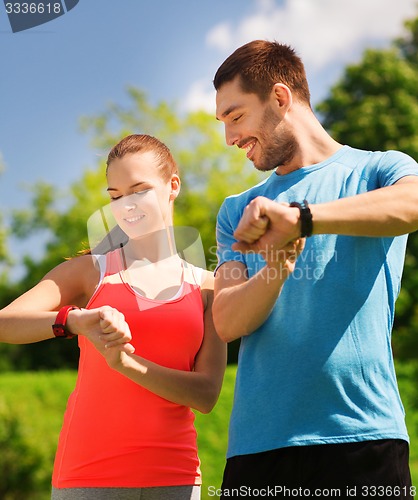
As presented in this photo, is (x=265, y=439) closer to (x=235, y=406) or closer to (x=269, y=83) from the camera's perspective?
(x=235, y=406)

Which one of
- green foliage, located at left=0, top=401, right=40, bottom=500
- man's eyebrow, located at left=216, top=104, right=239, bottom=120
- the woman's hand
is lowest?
green foliage, located at left=0, top=401, right=40, bottom=500

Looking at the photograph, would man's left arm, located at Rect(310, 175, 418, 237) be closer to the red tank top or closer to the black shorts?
the black shorts

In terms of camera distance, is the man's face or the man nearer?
the man

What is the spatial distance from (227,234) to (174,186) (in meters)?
0.46

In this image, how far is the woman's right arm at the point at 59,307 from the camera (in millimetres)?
2352

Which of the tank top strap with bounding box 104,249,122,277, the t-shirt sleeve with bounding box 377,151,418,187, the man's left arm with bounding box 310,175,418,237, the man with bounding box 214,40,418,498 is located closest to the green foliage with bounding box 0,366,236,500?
the tank top strap with bounding box 104,249,122,277

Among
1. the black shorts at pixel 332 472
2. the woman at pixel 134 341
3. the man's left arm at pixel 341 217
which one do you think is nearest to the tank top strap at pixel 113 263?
the woman at pixel 134 341

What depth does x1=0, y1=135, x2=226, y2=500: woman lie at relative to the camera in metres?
2.47

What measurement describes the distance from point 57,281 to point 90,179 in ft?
Answer: 68.2

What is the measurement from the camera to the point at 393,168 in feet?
7.60

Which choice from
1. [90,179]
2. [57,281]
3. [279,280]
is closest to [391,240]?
[279,280]

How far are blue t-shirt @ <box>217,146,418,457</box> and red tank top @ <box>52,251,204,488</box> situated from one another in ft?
1.08

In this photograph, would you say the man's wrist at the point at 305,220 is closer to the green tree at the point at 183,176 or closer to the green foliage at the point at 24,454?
the green foliage at the point at 24,454

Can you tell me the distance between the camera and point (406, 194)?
2.15 metres
